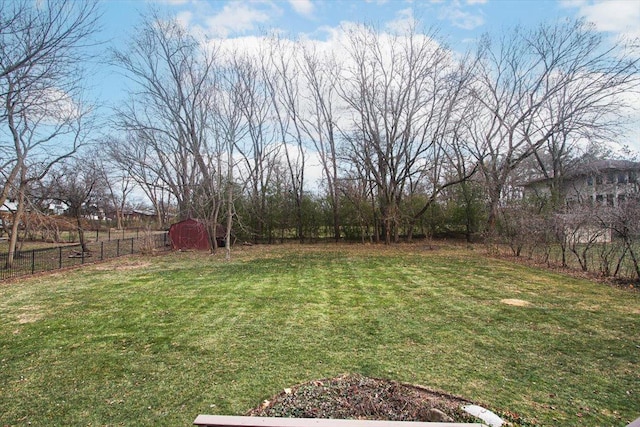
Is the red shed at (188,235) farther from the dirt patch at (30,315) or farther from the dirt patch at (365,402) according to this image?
the dirt patch at (365,402)

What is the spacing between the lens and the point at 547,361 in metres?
3.71

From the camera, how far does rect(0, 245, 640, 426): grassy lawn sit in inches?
116

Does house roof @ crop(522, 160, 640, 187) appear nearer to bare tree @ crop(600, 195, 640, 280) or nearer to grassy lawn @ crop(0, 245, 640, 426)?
bare tree @ crop(600, 195, 640, 280)

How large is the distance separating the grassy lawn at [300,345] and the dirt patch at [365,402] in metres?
0.23

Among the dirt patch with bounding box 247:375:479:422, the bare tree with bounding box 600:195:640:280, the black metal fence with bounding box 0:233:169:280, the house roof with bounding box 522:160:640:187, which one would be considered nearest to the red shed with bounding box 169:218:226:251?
the black metal fence with bounding box 0:233:169:280

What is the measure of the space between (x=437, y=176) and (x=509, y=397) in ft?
57.3

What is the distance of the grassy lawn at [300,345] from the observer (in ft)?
9.67

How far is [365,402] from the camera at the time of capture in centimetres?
266

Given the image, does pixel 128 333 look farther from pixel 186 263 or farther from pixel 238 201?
pixel 238 201

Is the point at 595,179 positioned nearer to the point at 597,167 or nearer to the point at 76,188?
the point at 597,167

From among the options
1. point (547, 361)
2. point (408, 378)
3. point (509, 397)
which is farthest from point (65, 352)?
point (547, 361)

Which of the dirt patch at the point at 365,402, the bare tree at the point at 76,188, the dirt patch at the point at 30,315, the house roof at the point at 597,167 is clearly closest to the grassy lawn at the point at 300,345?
the dirt patch at the point at 30,315

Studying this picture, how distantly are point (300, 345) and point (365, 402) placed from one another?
1655mm

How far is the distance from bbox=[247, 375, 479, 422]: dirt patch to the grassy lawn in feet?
0.75
